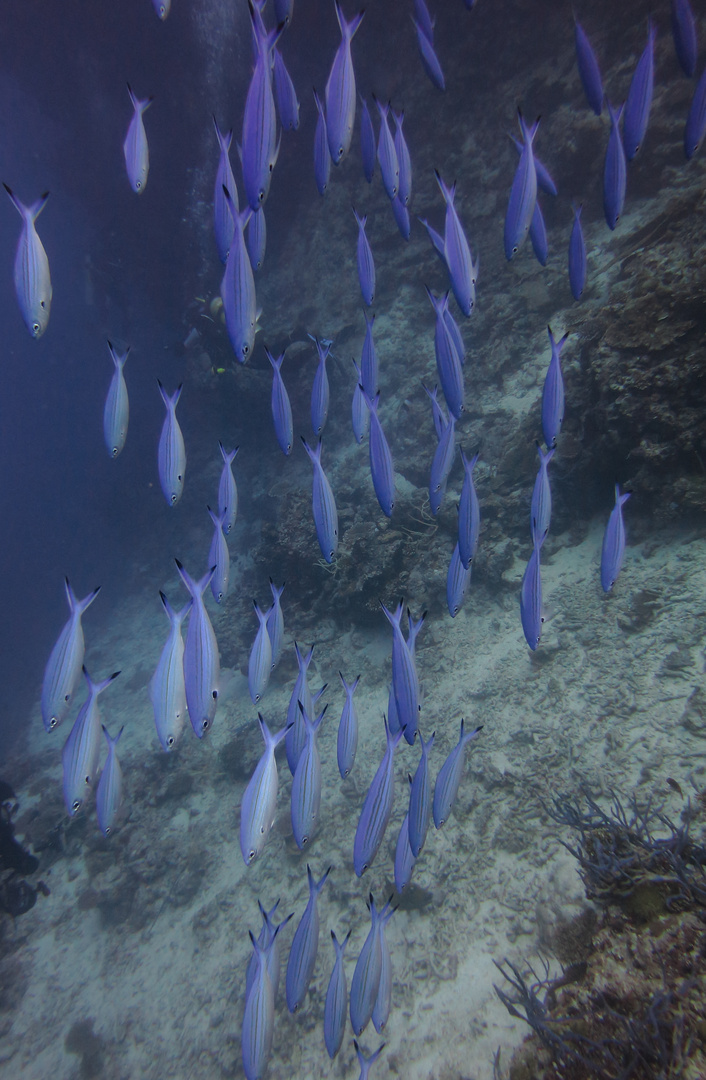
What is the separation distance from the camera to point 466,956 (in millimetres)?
3105

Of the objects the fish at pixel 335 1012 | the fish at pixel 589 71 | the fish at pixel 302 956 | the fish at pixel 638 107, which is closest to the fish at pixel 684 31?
the fish at pixel 638 107

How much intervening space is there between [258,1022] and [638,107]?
6.39m

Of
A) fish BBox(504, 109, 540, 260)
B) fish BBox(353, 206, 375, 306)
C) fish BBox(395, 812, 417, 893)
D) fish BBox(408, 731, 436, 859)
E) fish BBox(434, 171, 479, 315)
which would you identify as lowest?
fish BBox(395, 812, 417, 893)

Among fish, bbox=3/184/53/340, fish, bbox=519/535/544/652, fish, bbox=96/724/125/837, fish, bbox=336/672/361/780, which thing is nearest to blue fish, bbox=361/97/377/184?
fish, bbox=3/184/53/340

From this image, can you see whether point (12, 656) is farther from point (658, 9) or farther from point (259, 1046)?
point (658, 9)

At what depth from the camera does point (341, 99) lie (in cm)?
282

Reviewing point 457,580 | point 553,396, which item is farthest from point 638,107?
point 457,580

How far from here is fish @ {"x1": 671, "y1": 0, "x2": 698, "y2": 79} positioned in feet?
9.92

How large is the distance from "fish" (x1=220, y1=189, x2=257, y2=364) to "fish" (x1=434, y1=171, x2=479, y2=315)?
4.36 ft

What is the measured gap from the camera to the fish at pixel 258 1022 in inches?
91.5

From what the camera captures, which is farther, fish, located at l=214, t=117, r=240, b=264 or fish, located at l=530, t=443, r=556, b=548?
fish, located at l=214, t=117, r=240, b=264

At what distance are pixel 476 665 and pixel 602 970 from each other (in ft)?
10.1

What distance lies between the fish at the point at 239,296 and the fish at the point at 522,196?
177cm

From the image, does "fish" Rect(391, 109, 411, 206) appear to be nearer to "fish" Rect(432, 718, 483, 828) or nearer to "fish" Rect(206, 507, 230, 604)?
"fish" Rect(206, 507, 230, 604)
